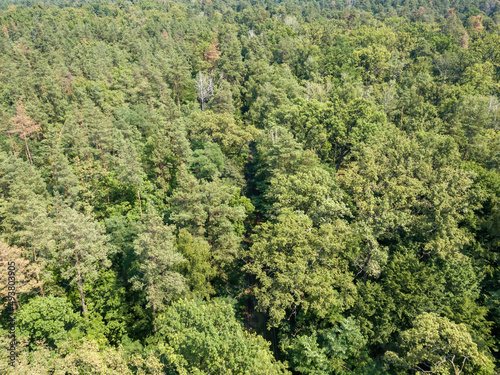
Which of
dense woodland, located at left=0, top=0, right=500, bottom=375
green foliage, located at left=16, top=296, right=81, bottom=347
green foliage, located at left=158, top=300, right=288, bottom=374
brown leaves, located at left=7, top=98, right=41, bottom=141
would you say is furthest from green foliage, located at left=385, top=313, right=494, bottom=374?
brown leaves, located at left=7, top=98, right=41, bottom=141

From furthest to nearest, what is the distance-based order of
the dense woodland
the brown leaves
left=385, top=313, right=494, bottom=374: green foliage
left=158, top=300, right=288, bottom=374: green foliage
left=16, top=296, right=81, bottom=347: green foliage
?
the brown leaves, left=16, top=296, right=81, bottom=347: green foliage, the dense woodland, left=158, top=300, right=288, bottom=374: green foliage, left=385, top=313, right=494, bottom=374: green foliage

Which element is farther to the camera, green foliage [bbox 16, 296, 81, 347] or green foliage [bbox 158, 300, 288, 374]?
green foliage [bbox 16, 296, 81, 347]

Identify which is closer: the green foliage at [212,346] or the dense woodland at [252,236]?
the green foliage at [212,346]

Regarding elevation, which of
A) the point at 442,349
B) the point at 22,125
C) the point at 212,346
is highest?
the point at 442,349

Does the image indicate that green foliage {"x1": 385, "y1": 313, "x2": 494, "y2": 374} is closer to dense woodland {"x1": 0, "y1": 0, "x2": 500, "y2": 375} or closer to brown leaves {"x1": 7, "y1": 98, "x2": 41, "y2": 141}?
dense woodland {"x1": 0, "y1": 0, "x2": 500, "y2": 375}

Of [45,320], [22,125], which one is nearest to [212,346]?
[45,320]

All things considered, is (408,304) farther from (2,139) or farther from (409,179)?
(2,139)

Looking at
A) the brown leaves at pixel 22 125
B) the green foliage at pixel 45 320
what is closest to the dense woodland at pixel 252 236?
the green foliage at pixel 45 320

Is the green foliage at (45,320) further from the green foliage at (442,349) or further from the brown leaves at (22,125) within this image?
the brown leaves at (22,125)

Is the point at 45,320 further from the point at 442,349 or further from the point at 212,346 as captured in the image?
the point at 442,349

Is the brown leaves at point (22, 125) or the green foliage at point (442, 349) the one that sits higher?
the green foliage at point (442, 349)
